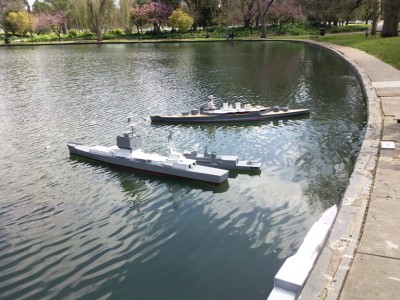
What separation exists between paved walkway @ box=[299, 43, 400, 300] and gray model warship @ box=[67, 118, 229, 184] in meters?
4.90

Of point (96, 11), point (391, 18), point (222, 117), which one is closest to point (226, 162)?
point (222, 117)

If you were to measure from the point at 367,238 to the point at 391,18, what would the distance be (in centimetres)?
4526

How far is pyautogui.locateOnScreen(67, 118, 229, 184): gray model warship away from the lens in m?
14.0

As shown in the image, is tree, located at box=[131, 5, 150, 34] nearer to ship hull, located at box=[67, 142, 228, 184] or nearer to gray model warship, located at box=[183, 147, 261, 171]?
ship hull, located at box=[67, 142, 228, 184]

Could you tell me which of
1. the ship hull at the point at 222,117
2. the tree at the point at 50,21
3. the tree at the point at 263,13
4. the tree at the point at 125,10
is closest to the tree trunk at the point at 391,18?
the tree at the point at 263,13

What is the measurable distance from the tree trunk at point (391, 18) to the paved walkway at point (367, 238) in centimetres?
3644

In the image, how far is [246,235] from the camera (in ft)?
34.8

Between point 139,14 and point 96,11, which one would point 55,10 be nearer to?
point 96,11

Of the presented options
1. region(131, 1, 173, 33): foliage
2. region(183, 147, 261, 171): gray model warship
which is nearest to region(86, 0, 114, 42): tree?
region(131, 1, 173, 33): foliage

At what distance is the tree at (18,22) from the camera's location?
3831 inches

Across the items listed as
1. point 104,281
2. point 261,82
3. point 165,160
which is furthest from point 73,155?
point 261,82

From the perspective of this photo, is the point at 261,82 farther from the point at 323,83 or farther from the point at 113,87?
the point at 113,87

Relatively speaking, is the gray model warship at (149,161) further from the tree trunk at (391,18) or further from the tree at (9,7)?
the tree at (9,7)

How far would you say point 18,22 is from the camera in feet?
321
